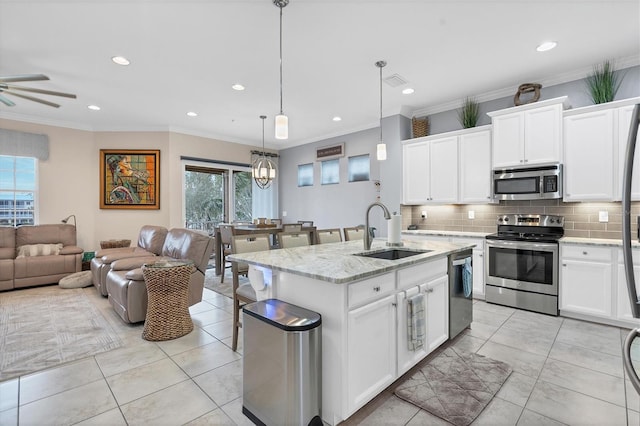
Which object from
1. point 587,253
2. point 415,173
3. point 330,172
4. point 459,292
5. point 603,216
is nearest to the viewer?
point 459,292

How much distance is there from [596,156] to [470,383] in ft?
9.93

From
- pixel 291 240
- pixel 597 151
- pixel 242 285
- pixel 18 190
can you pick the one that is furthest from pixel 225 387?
pixel 18 190

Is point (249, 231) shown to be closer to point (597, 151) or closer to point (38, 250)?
point (38, 250)

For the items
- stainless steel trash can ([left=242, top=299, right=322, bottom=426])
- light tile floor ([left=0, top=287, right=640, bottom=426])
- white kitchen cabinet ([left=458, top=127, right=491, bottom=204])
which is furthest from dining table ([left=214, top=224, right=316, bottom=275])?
stainless steel trash can ([left=242, top=299, right=322, bottom=426])

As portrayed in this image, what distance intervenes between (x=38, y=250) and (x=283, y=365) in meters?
5.49

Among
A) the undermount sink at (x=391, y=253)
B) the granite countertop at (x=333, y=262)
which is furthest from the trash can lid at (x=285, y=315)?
the undermount sink at (x=391, y=253)

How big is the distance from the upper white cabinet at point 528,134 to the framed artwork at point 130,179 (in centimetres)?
607

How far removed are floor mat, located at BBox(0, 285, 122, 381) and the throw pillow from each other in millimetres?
710

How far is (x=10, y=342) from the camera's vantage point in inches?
113

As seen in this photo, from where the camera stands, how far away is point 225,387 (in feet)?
7.18

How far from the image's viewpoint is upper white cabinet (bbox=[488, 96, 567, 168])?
366 cm

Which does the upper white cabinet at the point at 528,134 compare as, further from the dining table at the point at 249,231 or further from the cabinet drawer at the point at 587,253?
the dining table at the point at 249,231

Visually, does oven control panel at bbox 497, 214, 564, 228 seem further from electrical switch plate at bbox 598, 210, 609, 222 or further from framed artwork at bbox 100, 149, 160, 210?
framed artwork at bbox 100, 149, 160, 210

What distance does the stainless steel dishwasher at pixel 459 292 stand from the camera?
2.77 meters
